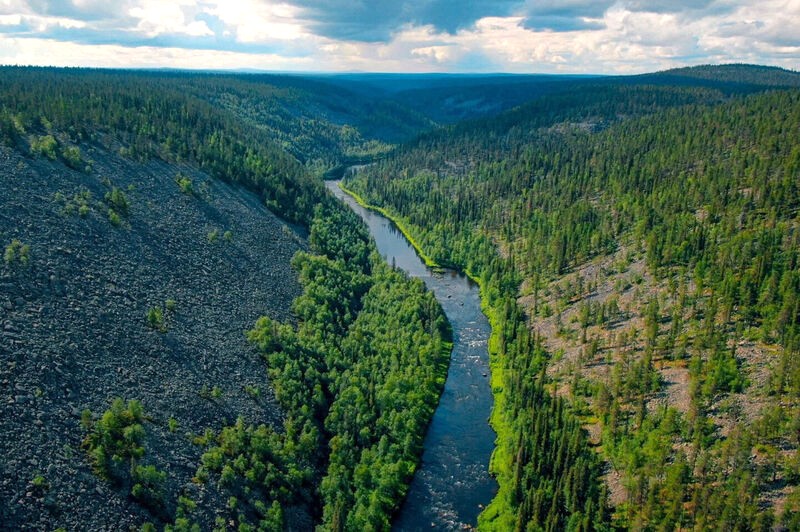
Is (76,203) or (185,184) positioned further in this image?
(185,184)

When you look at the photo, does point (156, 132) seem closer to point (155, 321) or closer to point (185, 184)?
point (185, 184)

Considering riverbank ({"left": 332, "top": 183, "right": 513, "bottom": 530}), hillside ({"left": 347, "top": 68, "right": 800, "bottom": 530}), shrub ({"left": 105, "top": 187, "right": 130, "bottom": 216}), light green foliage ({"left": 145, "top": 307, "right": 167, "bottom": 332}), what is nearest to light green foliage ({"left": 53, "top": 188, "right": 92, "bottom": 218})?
shrub ({"left": 105, "top": 187, "right": 130, "bottom": 216})

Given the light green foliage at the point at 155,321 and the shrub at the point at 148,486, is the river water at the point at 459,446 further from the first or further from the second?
the light green foliage at the point at 155,321

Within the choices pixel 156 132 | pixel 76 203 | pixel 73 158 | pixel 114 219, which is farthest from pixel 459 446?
pixel 156 132

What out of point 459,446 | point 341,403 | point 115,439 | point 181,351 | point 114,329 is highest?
point 114,329

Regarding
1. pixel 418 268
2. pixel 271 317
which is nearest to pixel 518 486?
pixel 271 317

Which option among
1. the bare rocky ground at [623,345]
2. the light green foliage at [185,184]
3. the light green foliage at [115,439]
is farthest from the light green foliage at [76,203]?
the bare rocky ground at [623,345]

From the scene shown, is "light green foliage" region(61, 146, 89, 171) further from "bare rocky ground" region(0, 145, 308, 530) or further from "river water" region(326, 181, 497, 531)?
"river water" region(326, 181, 497, 531)

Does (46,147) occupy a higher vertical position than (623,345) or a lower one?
higher
